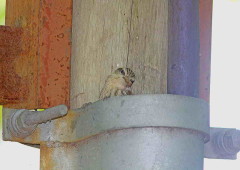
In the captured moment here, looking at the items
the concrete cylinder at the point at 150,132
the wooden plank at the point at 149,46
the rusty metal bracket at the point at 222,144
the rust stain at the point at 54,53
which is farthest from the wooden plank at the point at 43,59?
the rusty metal bracket at the point at 222,144

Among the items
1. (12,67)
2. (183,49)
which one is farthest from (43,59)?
(183,49)

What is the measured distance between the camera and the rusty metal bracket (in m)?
2.75

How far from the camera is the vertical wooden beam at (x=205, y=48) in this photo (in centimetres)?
323

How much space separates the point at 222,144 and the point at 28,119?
711 mm

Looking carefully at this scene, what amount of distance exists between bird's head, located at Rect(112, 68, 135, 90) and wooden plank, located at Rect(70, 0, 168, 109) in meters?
0.03

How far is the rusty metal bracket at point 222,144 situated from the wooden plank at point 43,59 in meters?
0.58

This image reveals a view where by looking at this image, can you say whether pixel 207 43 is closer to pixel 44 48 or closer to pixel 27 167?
pixel 44 48

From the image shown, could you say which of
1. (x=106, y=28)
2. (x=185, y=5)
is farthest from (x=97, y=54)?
(x=185, y=5)

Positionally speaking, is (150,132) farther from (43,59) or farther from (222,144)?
(43,59)

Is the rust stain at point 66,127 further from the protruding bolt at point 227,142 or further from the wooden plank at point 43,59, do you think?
the protruding bolt at point 227,142

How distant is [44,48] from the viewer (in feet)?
9.77

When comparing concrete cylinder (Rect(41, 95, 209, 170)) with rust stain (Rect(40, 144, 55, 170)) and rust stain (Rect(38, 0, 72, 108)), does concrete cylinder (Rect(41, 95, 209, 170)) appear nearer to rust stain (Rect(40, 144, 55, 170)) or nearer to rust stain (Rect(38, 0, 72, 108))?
rust stain (Rect(40, 144, 55, 170))

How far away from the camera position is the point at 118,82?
286 centimetres

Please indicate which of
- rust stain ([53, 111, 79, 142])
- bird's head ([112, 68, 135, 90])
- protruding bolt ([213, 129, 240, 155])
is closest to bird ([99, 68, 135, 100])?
bird's head ([112, 68, 135, 90])
